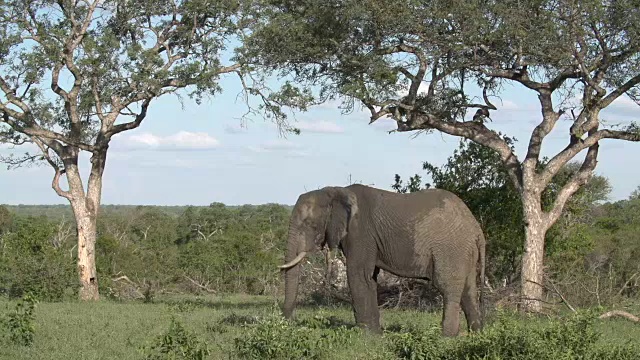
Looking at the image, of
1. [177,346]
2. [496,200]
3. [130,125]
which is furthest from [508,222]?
[177,346]

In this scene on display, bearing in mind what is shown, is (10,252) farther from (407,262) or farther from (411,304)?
(407,262)

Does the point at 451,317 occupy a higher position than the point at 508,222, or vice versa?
the point at 508,222

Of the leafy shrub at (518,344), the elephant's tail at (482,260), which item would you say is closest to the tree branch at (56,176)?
the elephant's tail at (482,260)

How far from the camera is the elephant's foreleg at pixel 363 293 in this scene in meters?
12.9

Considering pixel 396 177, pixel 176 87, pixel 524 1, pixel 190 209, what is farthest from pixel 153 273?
pixel 190 209

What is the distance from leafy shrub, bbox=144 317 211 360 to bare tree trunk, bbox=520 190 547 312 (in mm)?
8330

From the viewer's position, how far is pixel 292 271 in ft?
42.6

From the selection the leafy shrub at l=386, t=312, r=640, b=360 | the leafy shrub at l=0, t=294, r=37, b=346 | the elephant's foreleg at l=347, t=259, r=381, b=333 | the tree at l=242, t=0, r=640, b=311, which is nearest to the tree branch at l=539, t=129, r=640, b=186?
the tree at l=242, t=0, r=640, b=311

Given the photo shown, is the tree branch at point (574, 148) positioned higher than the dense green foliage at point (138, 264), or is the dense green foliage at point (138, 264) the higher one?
the tree branch at point (574, 148)

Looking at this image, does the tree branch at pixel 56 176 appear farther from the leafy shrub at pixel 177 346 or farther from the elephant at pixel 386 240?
the leafy shrub at pixel 177 346

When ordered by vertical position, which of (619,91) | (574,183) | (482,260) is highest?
(619,91)

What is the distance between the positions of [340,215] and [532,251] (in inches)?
203

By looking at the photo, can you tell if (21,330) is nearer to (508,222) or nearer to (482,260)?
(482,260)

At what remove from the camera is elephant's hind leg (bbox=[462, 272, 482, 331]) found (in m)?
13.0
